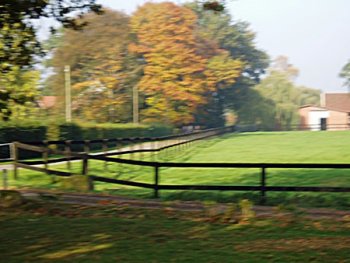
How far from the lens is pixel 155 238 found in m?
7.39

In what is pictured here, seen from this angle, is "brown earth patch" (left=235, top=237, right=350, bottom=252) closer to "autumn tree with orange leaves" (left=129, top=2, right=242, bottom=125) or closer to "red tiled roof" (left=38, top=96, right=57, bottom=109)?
"autumn tree with orange leaves" (left=129, top=2, right=242, bottom=125)

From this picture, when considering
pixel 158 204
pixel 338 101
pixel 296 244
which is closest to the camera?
pixel 296 244

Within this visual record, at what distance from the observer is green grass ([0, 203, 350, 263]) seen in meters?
6.31

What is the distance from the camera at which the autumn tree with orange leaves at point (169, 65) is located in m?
49.0

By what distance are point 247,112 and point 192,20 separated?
27.9 m

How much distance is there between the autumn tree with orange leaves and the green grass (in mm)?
38801

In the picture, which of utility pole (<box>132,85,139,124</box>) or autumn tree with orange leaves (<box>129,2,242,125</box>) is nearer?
autumn tree with orange leaves (<box>129,2,242,125</box>)

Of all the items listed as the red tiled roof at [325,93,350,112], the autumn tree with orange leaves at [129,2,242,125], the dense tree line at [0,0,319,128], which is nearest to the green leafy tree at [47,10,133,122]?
the dense tree line at [0,0,319,128]

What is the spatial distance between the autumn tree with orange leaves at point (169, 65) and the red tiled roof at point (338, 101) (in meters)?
45.2

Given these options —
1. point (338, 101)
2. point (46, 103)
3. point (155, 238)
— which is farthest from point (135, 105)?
point (338, 101)

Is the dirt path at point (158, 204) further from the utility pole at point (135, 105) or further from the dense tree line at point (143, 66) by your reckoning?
the utility pole at point (135, 105)

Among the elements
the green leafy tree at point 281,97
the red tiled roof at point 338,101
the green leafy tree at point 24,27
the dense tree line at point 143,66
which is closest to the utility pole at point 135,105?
the dense tree line at point 143,66

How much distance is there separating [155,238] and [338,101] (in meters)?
91.4

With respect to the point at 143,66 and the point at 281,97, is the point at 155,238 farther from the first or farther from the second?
the point at 281,97
